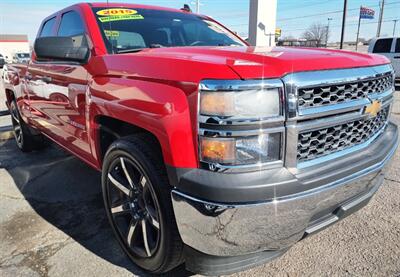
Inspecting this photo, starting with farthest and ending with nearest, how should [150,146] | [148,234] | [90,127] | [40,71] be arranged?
[40,71] → [90,127] → [148,234] → [150,146]

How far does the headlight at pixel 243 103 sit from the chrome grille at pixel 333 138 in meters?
0.25

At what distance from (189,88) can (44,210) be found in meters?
2.34

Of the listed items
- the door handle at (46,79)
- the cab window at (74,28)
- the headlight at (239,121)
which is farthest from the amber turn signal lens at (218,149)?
the door handle at (46,79)

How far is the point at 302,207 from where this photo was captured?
1767 millimetres

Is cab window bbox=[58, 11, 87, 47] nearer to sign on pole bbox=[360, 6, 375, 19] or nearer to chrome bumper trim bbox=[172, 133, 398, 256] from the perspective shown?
chrome bumper trim bbox=[172, 133, 398, 256]

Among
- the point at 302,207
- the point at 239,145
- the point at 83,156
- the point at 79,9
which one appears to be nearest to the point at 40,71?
the point at 79,9

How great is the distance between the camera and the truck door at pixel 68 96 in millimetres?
2875

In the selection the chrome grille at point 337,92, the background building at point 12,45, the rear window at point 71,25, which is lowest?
the background building at point 12,45

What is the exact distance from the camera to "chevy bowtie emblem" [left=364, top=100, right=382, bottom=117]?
6.97 ft

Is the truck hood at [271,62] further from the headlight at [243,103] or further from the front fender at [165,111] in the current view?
the front fender at [165,111]

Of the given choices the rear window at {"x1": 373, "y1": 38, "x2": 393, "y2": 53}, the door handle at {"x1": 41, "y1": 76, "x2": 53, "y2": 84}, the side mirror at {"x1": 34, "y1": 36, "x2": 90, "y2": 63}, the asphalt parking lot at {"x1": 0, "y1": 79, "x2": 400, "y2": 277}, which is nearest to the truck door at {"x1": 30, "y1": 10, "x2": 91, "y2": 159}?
the door handle at {"x1": 41, "y1": 76, "x2": 53, "y2": 84}

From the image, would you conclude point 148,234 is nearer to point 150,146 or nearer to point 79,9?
point 150,146

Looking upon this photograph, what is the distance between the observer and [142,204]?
2.29m

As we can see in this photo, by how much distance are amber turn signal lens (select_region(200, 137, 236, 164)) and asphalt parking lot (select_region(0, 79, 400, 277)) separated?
1.01 meters
